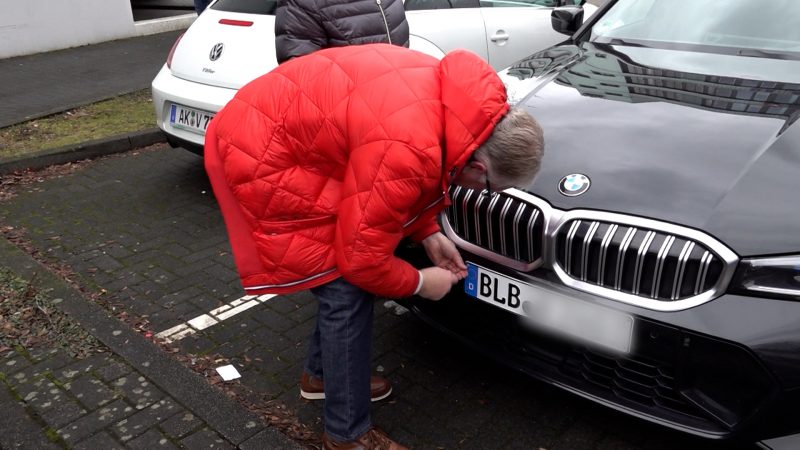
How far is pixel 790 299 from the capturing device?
1.94 m

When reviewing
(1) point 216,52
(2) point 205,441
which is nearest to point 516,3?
(1) point 216,52

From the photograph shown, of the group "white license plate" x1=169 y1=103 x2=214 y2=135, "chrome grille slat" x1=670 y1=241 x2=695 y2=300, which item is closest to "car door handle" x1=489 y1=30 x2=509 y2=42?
"white license plate" x1=169 y1=103 x2=214 y2=135

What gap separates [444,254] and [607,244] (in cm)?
60

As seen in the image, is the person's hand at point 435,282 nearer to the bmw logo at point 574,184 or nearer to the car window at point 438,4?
the bmw logo at point 574,184

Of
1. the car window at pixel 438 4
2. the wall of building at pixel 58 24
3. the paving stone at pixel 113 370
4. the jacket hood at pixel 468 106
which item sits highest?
the jacket hood at pixel 468 106

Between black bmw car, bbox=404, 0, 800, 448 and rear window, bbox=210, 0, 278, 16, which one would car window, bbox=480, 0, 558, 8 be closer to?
rear window, bbox=210, 0, 278, 16

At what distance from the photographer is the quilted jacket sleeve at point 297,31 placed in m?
3.40

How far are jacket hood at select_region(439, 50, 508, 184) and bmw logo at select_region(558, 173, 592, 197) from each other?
0.56 meters

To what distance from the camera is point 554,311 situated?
7.43 feet

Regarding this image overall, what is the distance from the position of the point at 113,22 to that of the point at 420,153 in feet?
33.2

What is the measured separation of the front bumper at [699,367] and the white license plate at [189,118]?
2836 mm

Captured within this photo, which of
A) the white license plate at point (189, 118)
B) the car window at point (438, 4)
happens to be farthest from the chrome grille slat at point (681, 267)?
the white license plate at point (189, 118)

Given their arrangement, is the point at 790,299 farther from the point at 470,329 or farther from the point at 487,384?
the point at 487,384

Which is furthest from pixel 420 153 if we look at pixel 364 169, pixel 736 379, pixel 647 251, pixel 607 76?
pixel 607 76
